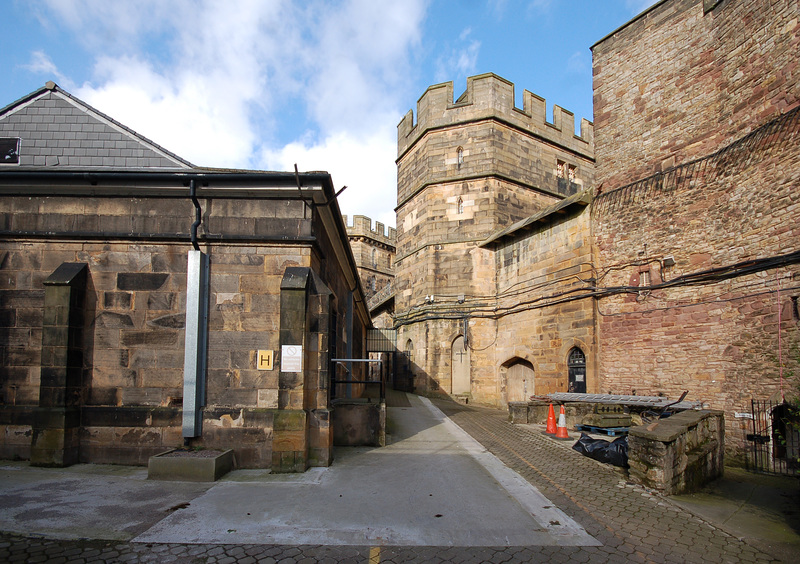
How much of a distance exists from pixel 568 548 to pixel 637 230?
33.4 feet

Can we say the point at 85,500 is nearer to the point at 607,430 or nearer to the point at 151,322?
the point at 151,322

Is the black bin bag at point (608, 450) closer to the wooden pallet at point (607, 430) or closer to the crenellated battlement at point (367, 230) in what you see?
the wooden pallet at point (607, 430)

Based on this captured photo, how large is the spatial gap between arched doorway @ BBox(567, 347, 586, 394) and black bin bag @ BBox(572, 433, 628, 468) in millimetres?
5791

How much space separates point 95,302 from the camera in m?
6.98

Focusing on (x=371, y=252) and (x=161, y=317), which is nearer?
(x=161, y=317)

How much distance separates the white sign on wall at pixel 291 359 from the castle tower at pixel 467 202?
14.3 m

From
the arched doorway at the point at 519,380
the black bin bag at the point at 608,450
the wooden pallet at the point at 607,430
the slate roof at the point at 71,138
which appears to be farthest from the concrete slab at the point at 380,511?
the arched doorway at the point at 519,380

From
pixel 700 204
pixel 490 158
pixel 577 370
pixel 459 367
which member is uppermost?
pixel 490 158

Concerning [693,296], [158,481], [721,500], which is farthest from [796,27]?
[158,481]

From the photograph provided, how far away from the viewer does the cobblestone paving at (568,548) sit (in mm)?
3908

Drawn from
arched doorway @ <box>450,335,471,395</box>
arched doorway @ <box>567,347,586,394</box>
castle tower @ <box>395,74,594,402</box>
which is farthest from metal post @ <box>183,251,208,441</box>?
arched doorway @ <box>450,335,471,395</box>

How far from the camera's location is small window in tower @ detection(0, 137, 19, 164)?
848 cm

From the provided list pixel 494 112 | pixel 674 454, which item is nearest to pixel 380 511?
pixel 674 454

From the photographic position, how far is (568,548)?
4328 millimetres
